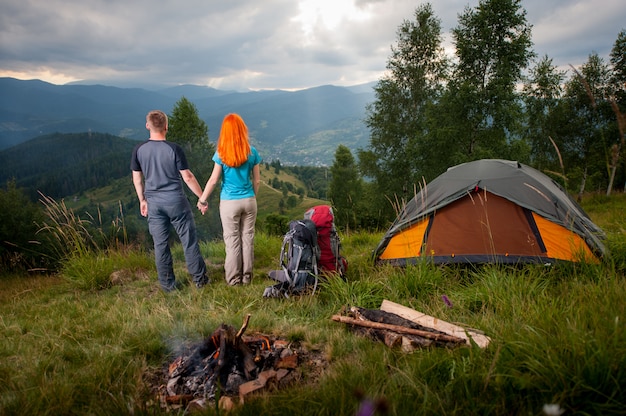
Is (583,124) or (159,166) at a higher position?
(583,124)

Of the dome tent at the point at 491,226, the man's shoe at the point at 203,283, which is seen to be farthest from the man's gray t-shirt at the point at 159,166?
the dome tent at the point at 491,226

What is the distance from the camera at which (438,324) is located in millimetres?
2848

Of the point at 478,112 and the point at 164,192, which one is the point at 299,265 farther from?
the point at 478,112

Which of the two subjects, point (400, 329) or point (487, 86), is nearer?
point (400, 329)

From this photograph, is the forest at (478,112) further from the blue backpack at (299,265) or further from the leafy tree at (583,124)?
the blue backpack at (299,265)

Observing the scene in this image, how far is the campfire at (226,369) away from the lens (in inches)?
90.1

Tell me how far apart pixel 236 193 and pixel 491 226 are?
3.76 m

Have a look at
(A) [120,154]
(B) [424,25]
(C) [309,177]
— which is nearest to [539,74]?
(B) [424,25]

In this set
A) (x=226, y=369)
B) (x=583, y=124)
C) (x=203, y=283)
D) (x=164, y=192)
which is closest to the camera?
(x=226, y=369)

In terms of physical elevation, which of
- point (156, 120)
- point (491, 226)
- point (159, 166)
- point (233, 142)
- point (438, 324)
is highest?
point (156, 120)

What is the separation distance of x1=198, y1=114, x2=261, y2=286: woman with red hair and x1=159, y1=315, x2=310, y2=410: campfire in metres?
2.38

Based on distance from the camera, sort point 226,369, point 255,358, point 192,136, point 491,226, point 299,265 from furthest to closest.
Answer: point 192,136
point 491,226
point 299,265
point 255,358
point 226,369

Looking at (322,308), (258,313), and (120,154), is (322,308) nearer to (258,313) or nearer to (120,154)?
(258,313)

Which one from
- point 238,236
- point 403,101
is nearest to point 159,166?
point 238,236
